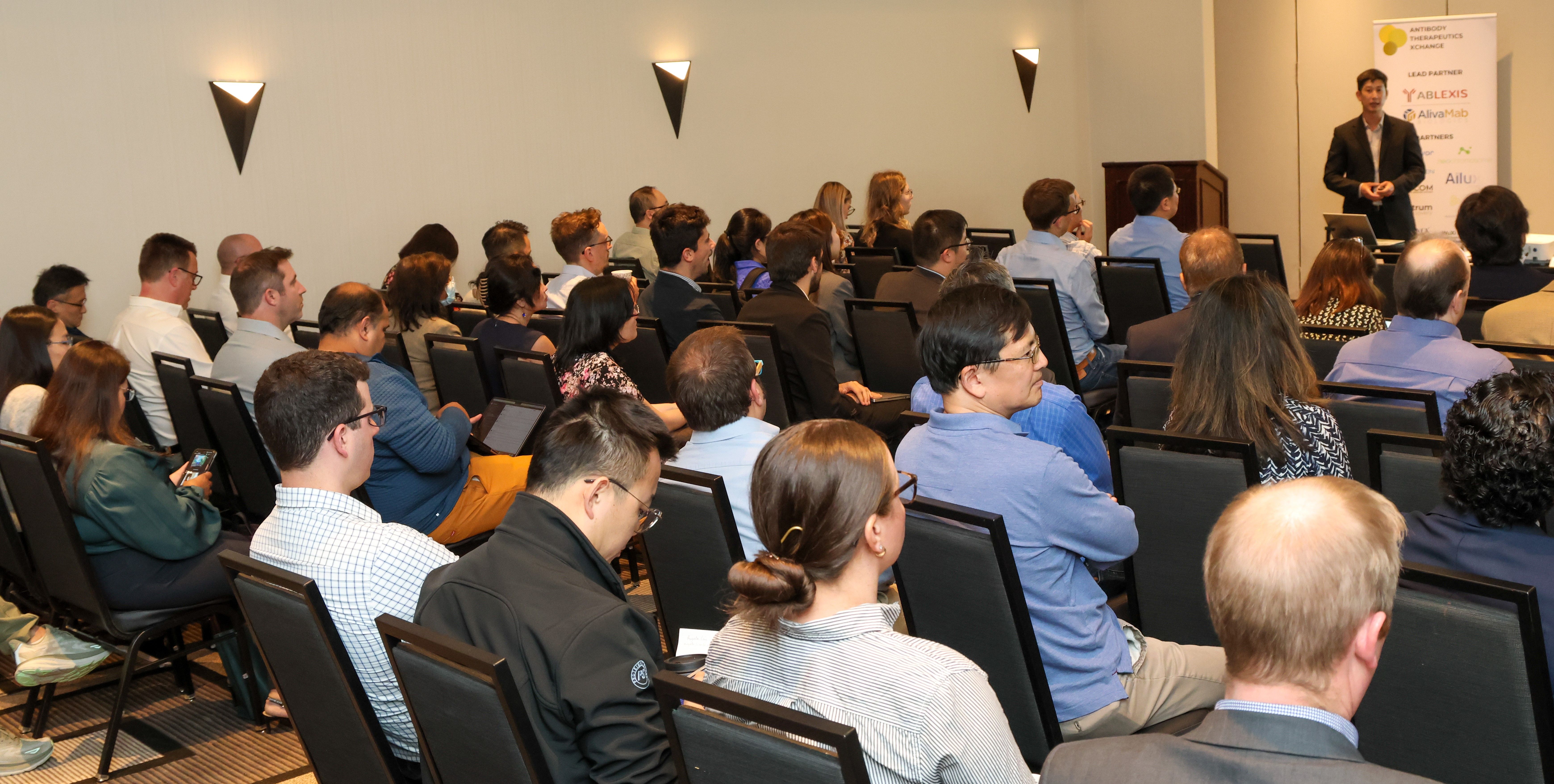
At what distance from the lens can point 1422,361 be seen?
10.6 feet

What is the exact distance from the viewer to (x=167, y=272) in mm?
5219

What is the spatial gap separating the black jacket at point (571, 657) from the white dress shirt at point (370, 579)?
363mm

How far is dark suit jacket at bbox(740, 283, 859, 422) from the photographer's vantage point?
4574mm

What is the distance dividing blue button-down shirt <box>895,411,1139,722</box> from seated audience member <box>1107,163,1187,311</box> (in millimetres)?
4129

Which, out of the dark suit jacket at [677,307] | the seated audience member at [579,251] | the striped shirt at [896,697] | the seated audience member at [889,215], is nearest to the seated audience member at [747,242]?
the seated audience member at [579,251]

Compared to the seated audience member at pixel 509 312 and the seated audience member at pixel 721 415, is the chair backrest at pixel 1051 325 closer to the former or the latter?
the seated audience member at pixel 509 312

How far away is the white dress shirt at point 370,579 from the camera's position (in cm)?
212

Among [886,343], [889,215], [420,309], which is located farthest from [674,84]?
[886,343]

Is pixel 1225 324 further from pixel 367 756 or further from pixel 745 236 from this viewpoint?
pixel 745 236

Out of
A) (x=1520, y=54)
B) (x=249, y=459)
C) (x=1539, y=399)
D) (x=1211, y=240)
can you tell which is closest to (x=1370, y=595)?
(x=1539, y=399)

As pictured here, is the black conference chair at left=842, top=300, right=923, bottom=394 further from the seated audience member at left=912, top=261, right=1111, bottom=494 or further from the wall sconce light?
the wall sconce light

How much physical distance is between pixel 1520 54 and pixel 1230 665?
9.45m

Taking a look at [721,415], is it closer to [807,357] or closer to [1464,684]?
[1464,684]

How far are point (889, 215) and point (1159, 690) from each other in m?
6.10
